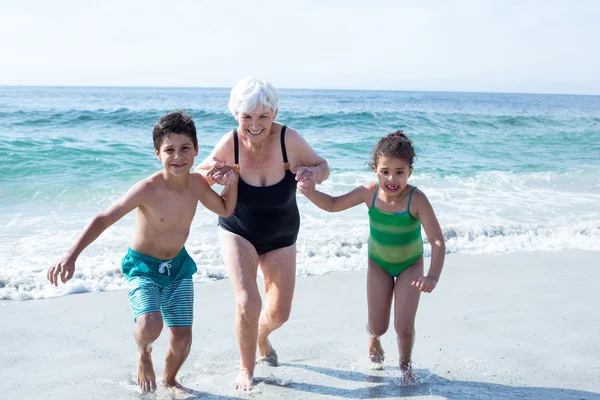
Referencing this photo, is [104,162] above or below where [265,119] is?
below

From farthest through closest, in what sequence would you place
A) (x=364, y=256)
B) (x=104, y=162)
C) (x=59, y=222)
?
(x=104, y=162) < (x=59, y=222) < (x=364, y=256)

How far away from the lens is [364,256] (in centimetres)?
682

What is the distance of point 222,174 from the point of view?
11.9 ft

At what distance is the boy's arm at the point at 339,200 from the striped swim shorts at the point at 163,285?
3.03 ft

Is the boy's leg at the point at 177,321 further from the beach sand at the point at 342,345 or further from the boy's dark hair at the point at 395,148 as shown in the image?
the boy's dark hair at the point at 395,148

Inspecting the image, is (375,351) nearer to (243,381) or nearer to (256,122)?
(243,381)

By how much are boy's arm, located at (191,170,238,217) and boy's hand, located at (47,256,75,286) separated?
2.78ft

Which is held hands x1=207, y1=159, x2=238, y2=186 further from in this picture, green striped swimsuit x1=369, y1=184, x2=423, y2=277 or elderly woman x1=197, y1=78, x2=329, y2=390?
green striped swimsuit x1=369, y1=184, x2=423, y2=277

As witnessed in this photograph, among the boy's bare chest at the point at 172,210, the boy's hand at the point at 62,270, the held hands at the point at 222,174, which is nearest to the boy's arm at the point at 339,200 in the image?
the held hands at the point at 222,174

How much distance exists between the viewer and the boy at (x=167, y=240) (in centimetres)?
349

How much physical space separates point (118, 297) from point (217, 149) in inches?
87.0

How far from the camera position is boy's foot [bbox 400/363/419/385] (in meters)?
3.75

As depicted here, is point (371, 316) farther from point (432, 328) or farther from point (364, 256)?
point (364, 256)

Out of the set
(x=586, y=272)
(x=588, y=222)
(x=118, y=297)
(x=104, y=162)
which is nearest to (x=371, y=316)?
(x=118, y=297)
